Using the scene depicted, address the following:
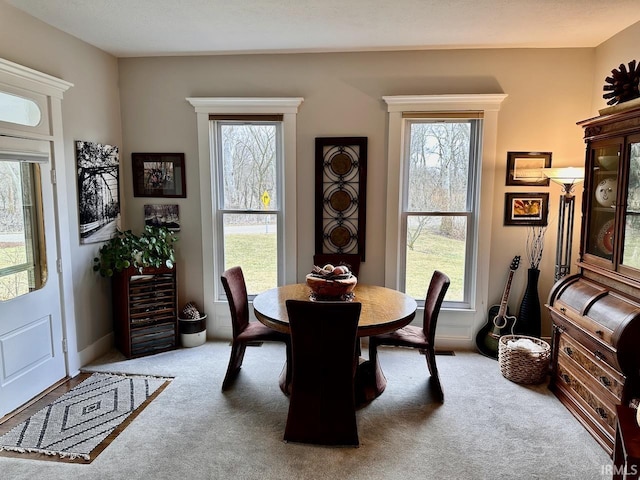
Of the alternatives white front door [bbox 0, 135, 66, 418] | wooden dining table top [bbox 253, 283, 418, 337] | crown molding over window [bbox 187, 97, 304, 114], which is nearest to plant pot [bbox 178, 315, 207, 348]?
white front door [bbox 0, 135, 66, 418]

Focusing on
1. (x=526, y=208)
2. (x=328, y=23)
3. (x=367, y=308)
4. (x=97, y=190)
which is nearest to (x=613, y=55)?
(x=526, y=208)

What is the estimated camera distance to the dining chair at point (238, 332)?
306cm

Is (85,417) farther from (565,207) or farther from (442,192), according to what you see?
(565,207)

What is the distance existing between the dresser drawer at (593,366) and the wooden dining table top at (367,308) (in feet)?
3.53

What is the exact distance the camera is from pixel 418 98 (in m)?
3.59

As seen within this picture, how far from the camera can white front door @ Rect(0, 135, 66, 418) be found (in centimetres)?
273

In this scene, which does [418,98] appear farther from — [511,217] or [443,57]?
[511,217]

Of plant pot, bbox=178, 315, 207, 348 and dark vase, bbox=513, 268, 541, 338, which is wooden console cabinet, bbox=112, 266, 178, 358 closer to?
plant pot, bbox=178, 315, 207, 348

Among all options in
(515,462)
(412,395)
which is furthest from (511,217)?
(515,462)

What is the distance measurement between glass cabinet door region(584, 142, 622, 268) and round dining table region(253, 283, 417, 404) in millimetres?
1248

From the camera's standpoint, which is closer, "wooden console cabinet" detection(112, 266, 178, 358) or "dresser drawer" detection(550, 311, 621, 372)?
"dresser drawer" detection(550, 311, 621, 372)

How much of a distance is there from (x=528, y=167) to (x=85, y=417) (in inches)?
153

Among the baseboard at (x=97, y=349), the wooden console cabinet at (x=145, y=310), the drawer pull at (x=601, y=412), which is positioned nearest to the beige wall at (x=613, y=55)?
the drawer pull at (x=601, y=412)

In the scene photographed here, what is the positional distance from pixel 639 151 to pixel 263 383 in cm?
288
